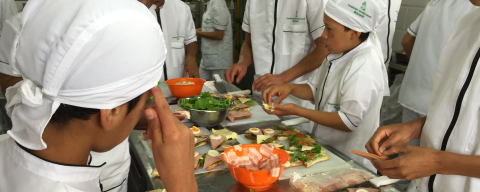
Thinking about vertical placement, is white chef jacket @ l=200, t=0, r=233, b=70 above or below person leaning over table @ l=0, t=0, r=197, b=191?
below

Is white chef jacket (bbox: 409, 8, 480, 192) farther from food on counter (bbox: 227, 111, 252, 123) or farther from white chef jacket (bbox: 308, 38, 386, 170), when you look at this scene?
food on counter (bbox: 227, 111, 252, 123)

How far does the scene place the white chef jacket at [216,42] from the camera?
5105 millimetres

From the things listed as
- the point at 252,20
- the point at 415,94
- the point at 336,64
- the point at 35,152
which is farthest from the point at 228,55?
the point at 35,152

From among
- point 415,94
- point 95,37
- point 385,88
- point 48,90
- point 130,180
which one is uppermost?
point 95,37

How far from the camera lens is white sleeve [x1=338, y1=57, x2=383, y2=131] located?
6.28 ft

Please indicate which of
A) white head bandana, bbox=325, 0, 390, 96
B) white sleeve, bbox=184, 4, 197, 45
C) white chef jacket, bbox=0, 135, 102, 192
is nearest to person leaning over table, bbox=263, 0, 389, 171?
white head bandana, bbox=325, 0, 390, 96

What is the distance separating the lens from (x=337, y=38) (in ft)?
6.57

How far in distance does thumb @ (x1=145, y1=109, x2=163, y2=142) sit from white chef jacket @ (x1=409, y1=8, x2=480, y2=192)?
3.64 feet

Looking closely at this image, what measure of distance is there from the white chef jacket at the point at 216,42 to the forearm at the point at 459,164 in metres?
4.23

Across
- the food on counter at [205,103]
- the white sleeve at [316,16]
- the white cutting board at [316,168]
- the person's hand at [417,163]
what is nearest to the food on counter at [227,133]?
the food on counter at [205,103]

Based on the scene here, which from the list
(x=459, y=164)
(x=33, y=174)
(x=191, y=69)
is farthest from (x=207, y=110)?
(x=191, y=69)

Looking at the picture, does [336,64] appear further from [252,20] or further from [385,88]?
[252,20]

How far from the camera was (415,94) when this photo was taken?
130 inches

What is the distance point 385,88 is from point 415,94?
150cm
